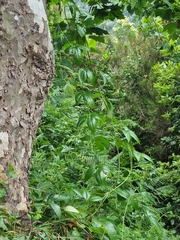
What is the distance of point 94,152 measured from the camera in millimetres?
1561

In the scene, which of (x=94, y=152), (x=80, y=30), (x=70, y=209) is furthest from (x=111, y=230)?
(x=80, y=30)

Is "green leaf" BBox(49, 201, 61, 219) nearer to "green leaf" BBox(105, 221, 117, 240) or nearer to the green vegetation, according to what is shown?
the green vegetation

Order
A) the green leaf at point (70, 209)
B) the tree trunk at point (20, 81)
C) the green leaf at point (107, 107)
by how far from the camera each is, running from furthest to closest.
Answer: the green leaf at point (107, 107)
the green leaf at point (70, 209)
the tree trunk at point (20, 81)

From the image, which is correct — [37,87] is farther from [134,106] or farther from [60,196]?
[134,106]

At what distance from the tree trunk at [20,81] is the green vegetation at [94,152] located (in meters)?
0.10

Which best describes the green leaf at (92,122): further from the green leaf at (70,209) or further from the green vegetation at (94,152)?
the green leaf at (70,209)

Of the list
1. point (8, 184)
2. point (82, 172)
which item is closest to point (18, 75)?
point (8, 184)

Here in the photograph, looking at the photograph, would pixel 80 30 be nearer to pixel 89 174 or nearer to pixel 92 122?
pixel 92 122

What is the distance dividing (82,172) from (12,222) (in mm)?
1226

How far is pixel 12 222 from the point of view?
0.93 metres

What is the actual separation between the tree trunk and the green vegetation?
99 millimetres

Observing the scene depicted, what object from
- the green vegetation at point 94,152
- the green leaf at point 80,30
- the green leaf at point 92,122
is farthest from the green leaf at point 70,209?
the green leaf at point 80,30

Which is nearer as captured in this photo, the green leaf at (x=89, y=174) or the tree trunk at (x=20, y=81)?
the tree trunk at (x=20, y=81)

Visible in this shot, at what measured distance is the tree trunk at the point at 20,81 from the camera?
3.09 ft
